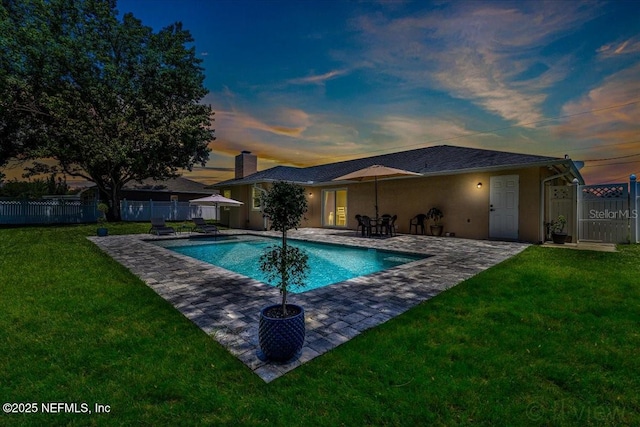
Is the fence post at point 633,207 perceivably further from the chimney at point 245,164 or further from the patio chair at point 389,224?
the chimney at point 245,164

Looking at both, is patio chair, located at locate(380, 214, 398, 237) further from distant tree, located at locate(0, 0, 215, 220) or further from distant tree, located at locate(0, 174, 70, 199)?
distant tree, located at locate(0, 174, 70, 199)

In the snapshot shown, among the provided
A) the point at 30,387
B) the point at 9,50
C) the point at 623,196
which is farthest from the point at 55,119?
the point at 623,196

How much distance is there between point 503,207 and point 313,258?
299 inches

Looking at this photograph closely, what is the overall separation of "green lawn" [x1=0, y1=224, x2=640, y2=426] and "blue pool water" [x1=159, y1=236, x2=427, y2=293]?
2.78 m

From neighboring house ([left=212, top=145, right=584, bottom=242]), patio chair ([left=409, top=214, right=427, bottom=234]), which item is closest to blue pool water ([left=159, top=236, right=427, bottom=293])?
neighboring house ([left=212, top=145, right=584, bottom=242])

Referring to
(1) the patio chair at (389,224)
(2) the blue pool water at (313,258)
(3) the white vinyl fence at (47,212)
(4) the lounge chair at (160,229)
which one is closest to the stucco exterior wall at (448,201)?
(1) the patio chair at (389,224)

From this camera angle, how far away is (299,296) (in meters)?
4.58

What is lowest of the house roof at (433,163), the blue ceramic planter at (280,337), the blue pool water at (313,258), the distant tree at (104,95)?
the blue pool water at (313,258)

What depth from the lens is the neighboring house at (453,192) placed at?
10.2 meters

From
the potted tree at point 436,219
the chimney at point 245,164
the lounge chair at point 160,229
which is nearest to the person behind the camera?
the potted tree at point 436,219

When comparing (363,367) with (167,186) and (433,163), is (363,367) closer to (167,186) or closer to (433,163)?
(433,163)

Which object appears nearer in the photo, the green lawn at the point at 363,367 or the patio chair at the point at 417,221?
the green lawn at the point at 363,367

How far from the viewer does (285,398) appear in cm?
215

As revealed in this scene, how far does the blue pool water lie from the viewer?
689 cm
